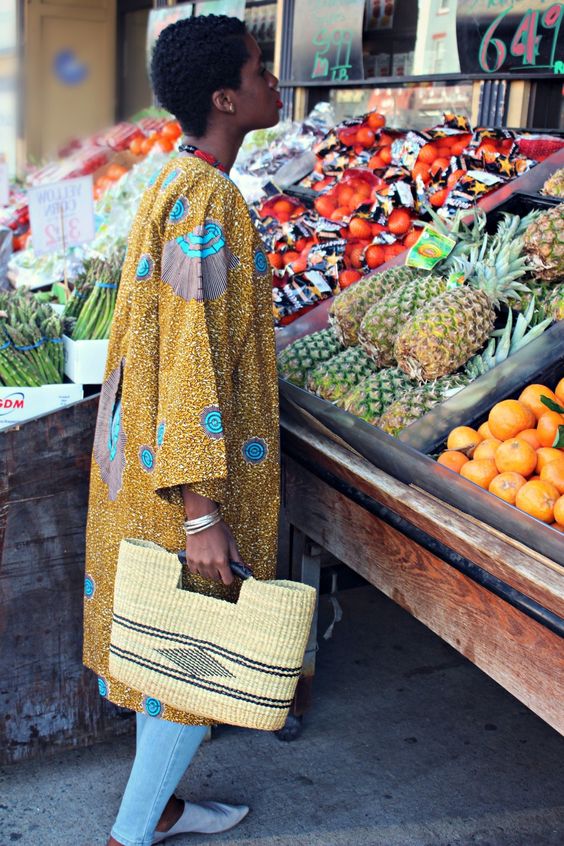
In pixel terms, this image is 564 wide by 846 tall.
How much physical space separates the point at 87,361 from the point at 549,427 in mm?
1572

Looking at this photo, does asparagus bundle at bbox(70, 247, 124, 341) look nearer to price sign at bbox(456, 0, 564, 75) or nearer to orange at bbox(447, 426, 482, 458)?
orange at bbox(447, 426, 482, 458)

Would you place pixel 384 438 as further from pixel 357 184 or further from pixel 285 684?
pixel 357 184

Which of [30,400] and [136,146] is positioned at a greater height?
[136,146]

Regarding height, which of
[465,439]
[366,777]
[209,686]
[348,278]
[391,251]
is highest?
[391,251]

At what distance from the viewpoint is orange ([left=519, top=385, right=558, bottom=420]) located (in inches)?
92.2

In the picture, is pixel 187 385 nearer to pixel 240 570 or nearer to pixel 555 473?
pixel 240 570

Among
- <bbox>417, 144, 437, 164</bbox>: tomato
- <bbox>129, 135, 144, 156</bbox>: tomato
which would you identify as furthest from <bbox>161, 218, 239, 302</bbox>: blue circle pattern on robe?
<bbox>129, 135, 144, 156</bbox>: tomato

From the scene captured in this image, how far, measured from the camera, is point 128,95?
9.93 meters

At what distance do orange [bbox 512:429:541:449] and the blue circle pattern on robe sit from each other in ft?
2.76

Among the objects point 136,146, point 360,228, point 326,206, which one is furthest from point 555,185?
point 136,146

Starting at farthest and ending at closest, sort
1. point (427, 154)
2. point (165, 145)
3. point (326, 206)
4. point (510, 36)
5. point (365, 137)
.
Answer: point (165, 145)
point (365, 137)
point (326, 206)
point (510, 36)
point (427, 154)

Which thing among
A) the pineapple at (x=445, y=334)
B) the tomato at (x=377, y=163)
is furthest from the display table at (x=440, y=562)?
the tomato at (x=377, y=163)

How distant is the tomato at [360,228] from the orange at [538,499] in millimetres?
2134

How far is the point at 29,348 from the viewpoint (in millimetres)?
3039
